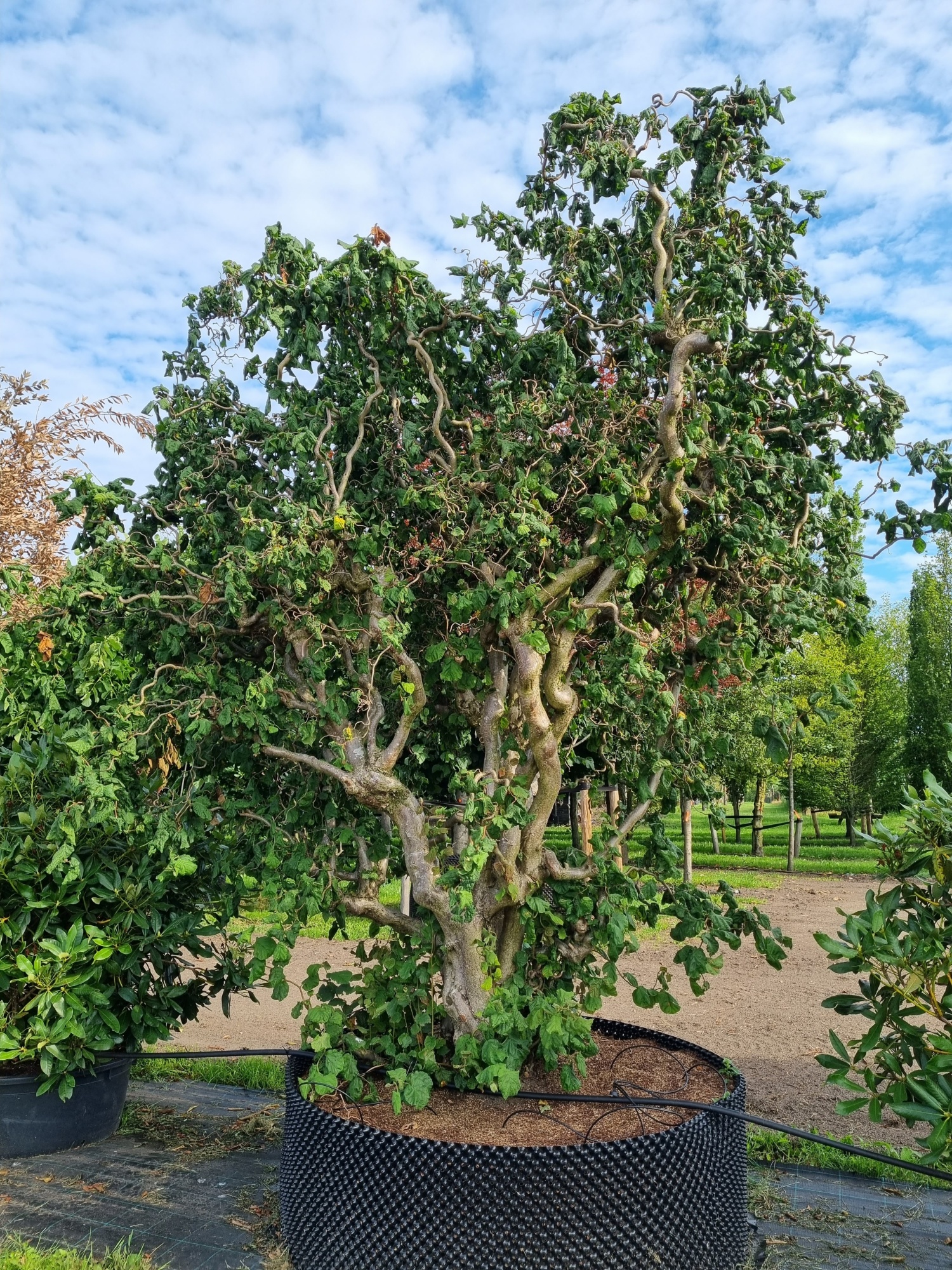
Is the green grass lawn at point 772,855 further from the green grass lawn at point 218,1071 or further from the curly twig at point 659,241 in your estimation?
the curly twig at point 659,241

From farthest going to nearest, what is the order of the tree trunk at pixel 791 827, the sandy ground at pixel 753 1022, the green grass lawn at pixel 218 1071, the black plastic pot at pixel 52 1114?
1. the tree trunk at pixel 791 827
2. the green grass lawn at pixel 218 1071
3. the sandy ground at pixel 753 1022
4. the black plastic pot at pixel 52 1114

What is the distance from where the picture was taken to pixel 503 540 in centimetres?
372

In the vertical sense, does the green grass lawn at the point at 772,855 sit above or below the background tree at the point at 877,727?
below

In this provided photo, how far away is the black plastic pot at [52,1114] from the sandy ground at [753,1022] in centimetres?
191

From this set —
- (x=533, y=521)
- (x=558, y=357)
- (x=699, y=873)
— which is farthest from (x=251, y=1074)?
(x=699, y=873)

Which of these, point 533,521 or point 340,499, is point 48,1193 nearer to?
point 340,499

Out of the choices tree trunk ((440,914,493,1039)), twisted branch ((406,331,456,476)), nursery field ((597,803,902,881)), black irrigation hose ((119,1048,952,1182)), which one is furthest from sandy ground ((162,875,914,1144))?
twisted branch ((406,331,456,476))

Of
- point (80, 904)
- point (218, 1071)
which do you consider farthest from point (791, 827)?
point (80, 904)

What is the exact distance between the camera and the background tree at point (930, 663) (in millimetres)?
20828

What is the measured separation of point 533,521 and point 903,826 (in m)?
1.64

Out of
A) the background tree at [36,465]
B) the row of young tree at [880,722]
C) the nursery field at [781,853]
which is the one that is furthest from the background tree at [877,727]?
the background tree at [36,465]

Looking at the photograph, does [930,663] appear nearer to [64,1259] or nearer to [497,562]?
[497,562]

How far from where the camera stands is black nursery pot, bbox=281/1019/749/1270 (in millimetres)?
2967

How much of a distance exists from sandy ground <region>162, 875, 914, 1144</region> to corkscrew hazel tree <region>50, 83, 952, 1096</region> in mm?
1898
